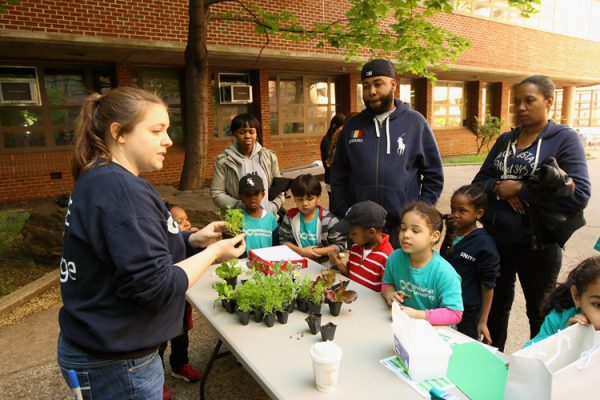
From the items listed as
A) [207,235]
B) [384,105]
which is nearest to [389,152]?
[384,105]

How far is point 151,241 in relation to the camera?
48.1 inches

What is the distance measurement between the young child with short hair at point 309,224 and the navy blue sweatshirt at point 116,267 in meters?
1.75

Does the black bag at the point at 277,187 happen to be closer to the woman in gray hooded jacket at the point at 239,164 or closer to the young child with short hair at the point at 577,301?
the woman in gray hooded jacket at the point at 239,164

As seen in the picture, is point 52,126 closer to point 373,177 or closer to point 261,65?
point 261,65

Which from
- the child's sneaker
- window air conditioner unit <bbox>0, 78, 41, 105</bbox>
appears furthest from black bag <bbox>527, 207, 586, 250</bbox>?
window air conditioner unit <bbox>0, 78, 41, 105</bbox>

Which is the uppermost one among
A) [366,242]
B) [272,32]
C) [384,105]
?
[272,32]

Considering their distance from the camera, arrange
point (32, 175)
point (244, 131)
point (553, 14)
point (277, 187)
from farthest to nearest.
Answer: point (553, 14) < point (32, 175) < point (277, 187) < point (244, 131)

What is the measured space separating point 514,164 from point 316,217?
4.73 feet

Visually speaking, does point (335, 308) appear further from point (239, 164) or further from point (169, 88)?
point (169, 88)

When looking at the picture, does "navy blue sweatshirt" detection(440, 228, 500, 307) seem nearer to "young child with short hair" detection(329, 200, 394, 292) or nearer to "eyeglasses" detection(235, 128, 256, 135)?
"young child with short hair" detection(329, 200, 394, 292)

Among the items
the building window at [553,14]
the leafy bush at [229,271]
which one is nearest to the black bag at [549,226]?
the leafy bush at [229,271]

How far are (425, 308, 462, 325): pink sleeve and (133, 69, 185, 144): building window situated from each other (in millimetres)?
8613

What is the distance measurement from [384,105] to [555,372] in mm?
2019

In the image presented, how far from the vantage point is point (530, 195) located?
2.26 meters
